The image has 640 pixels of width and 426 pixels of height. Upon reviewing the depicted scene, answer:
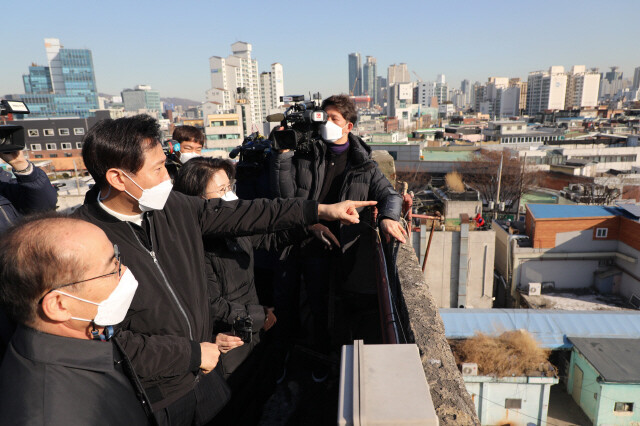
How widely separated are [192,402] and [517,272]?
18.6 metres

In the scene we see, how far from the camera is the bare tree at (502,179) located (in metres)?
28.8

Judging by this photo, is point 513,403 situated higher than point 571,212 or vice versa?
point 571,212

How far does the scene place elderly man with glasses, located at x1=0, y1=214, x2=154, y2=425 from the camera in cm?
106

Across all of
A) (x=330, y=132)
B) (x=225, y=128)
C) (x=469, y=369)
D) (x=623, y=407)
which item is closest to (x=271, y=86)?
(x=225, y=128)

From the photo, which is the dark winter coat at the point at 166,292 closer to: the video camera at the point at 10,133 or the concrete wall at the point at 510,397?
the video camera at the point at 10,133

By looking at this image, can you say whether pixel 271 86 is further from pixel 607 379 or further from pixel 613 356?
pixel 607 379

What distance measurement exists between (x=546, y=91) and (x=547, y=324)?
109 metres

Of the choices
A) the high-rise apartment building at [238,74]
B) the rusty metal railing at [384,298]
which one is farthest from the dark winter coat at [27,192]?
the high-rise apartment building at [238,74]

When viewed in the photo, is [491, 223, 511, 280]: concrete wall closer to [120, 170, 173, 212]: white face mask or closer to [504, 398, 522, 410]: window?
[504, 398, 522, 410]: window

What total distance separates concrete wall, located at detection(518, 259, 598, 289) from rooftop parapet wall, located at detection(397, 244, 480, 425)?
1718cm

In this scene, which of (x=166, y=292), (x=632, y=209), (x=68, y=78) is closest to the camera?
(x=166, y=292)

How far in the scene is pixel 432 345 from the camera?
1.97m

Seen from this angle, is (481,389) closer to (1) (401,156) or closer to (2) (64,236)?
(2) (64,236)

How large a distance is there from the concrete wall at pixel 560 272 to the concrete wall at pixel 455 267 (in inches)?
68.1
